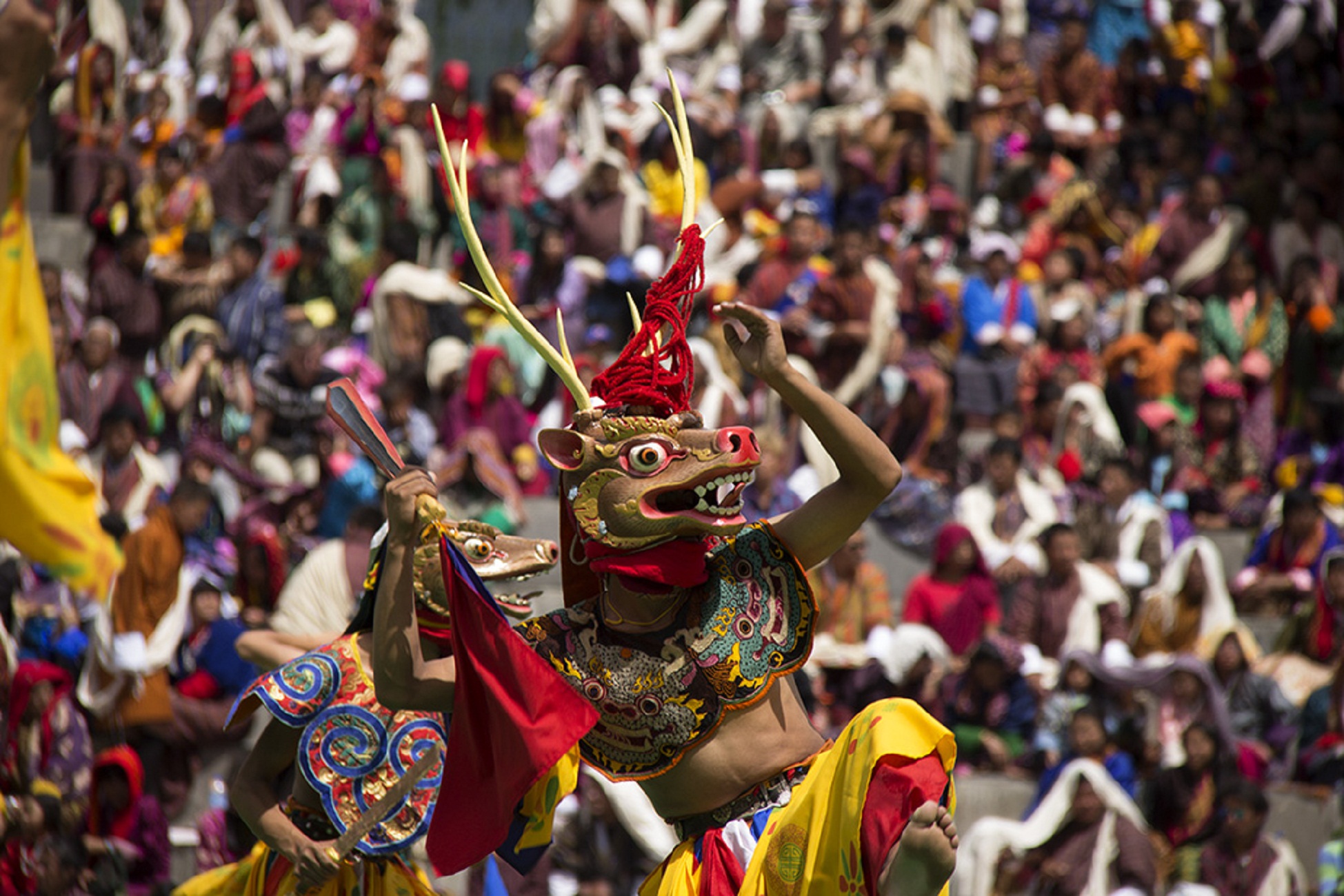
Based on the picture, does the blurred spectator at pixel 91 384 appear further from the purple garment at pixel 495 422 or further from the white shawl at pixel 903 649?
the white shawl at pixel 903 649

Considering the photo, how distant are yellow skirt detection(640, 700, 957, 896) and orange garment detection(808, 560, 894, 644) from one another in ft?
16.3

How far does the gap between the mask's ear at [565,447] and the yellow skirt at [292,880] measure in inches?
51.0

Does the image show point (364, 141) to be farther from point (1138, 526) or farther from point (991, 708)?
point (991, 708)

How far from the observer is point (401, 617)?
4113mm

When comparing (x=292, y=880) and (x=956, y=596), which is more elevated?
(x=292, y=880)

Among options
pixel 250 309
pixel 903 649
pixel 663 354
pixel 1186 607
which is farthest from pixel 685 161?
pixel 250 309

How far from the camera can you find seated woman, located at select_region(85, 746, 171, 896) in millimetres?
7680

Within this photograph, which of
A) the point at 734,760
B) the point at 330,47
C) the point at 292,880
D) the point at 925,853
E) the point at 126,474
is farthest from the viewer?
the point at 330,47

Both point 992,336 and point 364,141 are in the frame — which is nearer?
point 992,336

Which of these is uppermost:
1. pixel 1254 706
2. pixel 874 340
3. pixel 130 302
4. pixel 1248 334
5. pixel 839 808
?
pixel 839 808

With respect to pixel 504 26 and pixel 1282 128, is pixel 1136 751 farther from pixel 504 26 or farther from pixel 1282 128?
pixel 504 26

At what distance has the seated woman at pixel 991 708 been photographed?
854 cm

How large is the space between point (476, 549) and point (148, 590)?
153 inches

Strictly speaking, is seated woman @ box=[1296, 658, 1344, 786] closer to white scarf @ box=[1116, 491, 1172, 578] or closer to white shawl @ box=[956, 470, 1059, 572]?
white scarf @ box=[1116, 491, 1172, 578]
